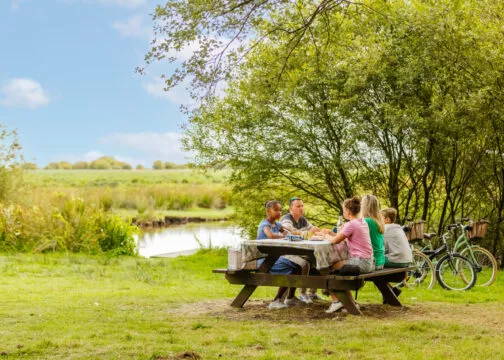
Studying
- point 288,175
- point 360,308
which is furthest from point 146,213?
point 360,308

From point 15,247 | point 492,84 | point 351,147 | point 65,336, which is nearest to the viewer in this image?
point 65,336

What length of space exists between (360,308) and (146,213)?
2415 cm

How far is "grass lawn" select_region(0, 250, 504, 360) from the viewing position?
20.7ft

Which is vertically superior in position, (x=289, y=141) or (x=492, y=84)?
(x=492, y=84)

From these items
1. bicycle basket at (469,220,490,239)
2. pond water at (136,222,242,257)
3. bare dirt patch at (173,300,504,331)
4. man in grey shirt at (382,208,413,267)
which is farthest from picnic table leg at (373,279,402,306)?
pond water at (136,222,242,257)

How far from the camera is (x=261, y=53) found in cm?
1566

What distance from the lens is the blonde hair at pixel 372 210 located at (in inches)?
335

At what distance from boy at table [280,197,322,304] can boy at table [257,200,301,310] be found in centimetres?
7

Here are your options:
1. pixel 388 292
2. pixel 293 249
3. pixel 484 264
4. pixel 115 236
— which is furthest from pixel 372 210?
pixel 115 236

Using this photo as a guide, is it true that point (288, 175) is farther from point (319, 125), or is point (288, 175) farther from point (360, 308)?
point (360, 308)

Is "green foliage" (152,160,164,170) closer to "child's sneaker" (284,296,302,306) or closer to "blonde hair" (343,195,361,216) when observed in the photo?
"child's sneaker" (284,296,302,306)

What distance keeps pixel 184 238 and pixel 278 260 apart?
16836mm

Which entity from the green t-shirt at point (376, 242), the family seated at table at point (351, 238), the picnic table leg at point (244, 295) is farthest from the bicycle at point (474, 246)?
the picnic table leg at point (244, 295)

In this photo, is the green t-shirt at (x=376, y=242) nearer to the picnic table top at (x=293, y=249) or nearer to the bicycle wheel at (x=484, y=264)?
the picnic table top at (x=293, y=249)
